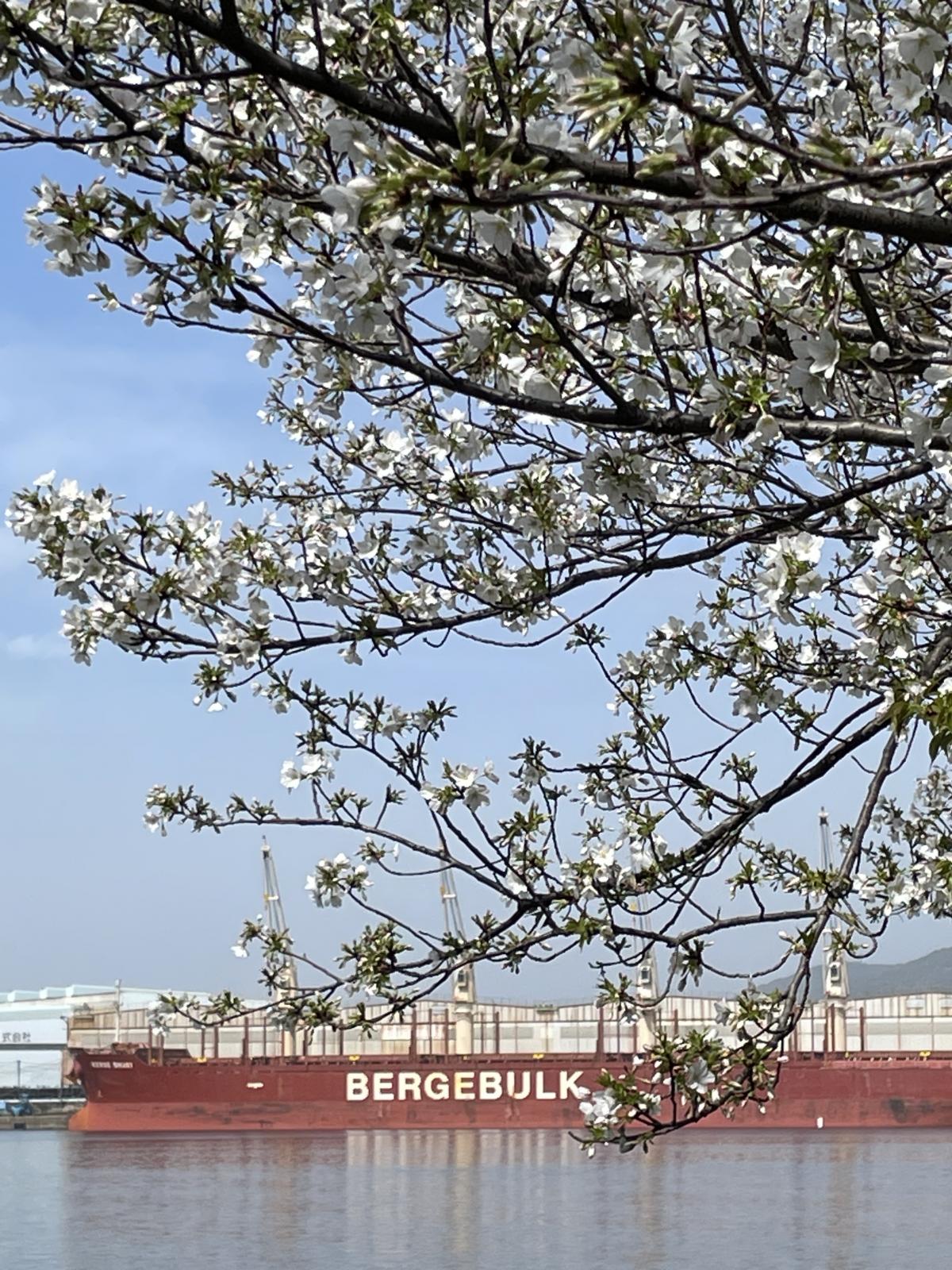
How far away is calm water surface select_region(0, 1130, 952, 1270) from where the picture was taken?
26312 millimetres

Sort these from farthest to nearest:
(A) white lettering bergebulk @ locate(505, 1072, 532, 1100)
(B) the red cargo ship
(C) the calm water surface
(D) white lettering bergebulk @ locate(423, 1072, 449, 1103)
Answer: (D) white lettering bergebulk @ locate(423, 1072, 449, 1103), (B) the red cargo ship, (A) white lettering bergebulk @ locate(505, 1072, 532, 1100), (C) the calm water surface

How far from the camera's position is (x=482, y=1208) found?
110ft

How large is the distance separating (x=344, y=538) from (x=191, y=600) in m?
0.87

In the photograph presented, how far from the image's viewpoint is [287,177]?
165 inches

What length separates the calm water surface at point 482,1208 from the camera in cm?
2631

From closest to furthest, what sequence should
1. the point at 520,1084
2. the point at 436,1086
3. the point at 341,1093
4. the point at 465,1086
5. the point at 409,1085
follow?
the point at 520,1084 < the point at 409,1085 < the point at 341,1093 < the point at 465,1086 < the point at 436,1086

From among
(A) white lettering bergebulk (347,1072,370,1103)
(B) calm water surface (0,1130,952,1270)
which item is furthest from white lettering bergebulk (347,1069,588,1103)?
(B) calm water surface (0,1130,952,1270)

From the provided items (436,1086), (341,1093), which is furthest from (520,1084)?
(341,1093)

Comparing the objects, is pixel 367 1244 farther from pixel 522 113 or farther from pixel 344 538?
pixel 522 113

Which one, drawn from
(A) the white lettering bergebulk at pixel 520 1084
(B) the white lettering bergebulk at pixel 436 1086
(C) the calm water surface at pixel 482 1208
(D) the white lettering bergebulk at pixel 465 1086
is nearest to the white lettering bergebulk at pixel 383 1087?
(B) the white lettering bergebulk at pixel 436 1086

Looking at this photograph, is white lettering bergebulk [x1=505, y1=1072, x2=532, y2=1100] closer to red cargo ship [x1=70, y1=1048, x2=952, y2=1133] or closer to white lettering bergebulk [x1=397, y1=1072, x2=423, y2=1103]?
red cargo ship [x1=70, y1=1048, x2=952, y2=1133]

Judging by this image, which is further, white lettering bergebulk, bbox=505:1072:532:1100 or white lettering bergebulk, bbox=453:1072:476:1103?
white lettering bergebulk, bbox=453:1072:476:1103

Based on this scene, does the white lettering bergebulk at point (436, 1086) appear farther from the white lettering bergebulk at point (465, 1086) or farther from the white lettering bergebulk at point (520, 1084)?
the white lettering bergebulk at point (520, 1084)

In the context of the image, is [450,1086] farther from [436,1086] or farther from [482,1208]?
[482,1208]
